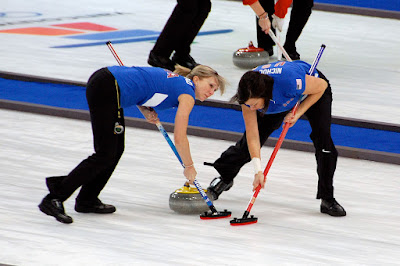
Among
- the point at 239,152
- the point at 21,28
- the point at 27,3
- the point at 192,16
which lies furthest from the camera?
the point at 27,3

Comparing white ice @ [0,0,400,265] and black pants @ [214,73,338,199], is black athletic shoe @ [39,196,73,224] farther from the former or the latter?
black pants @ [214,73,338,199]

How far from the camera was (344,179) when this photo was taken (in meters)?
4.59

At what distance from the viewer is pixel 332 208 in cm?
399

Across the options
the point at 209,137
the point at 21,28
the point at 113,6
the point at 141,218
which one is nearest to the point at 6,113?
the point at 209,137

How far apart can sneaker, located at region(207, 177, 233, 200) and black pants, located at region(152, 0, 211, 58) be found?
7.79 feet

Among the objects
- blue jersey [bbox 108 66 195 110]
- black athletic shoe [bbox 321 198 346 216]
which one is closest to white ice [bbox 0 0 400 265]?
black athletic shoe [bbox 321 198 346 216]

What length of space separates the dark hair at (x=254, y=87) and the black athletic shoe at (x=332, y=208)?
0.64 metres

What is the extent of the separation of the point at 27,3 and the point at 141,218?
21.5ft

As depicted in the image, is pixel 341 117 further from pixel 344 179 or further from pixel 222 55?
pixel 222 55

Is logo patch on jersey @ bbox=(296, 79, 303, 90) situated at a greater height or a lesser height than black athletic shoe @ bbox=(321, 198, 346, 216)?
greater

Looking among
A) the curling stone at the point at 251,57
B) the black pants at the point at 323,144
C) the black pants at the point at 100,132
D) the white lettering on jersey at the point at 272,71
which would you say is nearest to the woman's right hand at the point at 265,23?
the curling stone at the point at 251,57

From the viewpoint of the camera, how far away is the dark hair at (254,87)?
3637 millimetres

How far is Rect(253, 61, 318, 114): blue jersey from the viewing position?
3.79 m

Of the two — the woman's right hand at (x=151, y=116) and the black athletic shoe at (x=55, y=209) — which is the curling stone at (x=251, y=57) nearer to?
the woman's right hand at (x=151, y=116)
